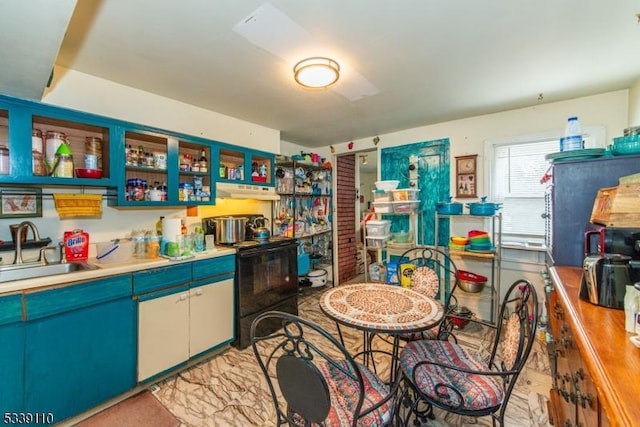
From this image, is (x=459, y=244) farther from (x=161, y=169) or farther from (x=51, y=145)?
(x=51, y=145)

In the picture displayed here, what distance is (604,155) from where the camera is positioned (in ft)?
5.30

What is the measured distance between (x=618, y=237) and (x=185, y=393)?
286cm

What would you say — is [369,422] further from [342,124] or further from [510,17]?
[342,124]

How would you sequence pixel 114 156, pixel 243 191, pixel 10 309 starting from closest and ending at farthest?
1. pixel 10 309
2. pixel 114 156
3. pixel 243 191

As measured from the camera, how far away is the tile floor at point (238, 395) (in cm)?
173

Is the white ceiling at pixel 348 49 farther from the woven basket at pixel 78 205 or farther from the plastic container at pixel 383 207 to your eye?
the plastic container at pixel 383 207

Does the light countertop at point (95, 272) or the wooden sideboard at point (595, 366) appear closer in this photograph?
the wooden sideboard at point (595, 366)

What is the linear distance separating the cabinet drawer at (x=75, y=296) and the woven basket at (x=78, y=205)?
64 cm

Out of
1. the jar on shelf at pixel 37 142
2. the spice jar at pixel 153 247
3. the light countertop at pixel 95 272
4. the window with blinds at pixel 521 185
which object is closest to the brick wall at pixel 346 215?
the window with blinds at pixel 521 185

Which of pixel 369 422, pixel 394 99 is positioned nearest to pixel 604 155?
pixel 394 99

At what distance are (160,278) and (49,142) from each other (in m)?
1.28

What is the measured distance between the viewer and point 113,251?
2104 millimetres

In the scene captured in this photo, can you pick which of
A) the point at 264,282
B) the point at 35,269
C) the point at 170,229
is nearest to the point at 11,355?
the point at 35,269

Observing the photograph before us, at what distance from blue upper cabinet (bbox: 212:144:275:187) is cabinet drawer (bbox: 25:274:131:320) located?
134 centimetres
